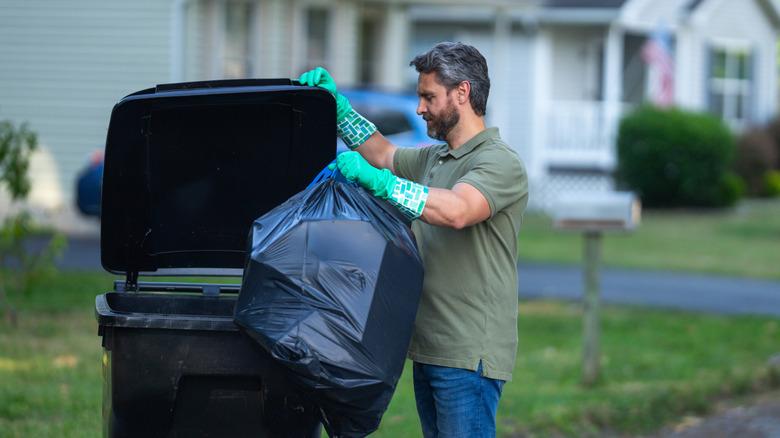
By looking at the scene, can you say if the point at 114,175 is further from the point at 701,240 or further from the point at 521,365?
the point at 701,240

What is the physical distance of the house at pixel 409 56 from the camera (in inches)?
667

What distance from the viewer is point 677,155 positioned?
2081cm

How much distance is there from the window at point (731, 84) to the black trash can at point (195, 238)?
77.2 feet

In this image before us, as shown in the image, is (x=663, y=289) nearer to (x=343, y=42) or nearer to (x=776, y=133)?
(x=343, y=42)

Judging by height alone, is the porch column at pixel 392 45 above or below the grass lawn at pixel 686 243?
above

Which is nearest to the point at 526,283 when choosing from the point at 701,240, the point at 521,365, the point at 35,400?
the point at 521,365

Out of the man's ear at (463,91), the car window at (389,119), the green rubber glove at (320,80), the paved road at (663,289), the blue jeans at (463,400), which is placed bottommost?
the paved road at (663,289)

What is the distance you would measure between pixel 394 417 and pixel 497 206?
10.3ft

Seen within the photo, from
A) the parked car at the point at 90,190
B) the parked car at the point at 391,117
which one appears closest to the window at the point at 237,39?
the parked car at the point at 391,117

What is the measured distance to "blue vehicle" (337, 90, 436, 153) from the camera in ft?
51.2

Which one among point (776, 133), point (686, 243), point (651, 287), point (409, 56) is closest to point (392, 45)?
point (409, 56)

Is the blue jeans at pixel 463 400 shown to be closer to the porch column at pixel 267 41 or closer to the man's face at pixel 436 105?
the man's face at pixel 436 105

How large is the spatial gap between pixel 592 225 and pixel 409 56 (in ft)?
49.0

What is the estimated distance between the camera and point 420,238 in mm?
3969
